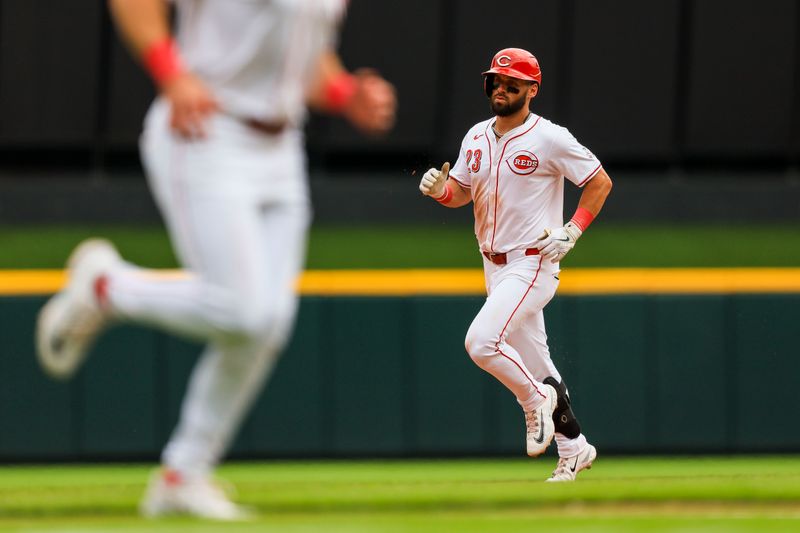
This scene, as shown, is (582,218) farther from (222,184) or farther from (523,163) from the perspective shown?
(222,184)

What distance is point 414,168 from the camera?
395 inches

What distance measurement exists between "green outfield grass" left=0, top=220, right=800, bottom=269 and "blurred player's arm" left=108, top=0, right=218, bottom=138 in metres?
5.69

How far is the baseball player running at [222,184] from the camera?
348 cm

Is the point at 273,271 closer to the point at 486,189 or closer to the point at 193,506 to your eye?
the point at 193,506

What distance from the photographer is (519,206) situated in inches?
218

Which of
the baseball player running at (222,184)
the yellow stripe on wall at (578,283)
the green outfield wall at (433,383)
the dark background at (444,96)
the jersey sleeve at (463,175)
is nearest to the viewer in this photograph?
the baseball player running at (222,184)

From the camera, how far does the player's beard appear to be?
5.55m

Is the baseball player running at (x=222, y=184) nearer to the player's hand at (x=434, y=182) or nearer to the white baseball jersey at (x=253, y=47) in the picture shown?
the white baseball jersey at (x=253, y=47)

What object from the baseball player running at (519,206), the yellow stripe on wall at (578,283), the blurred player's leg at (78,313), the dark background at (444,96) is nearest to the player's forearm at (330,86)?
the blurred player's leg at (78,313)

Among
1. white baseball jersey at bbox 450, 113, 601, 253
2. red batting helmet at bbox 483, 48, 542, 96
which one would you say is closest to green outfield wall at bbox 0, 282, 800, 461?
white baseball jersey at bbox 450, 113, 601, 253

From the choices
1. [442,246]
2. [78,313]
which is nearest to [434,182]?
[78,313]

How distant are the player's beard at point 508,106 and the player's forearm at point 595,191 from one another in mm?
399

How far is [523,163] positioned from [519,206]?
6.5 inches

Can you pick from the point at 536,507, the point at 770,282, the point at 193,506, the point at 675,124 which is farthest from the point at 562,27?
the point at 193,506
